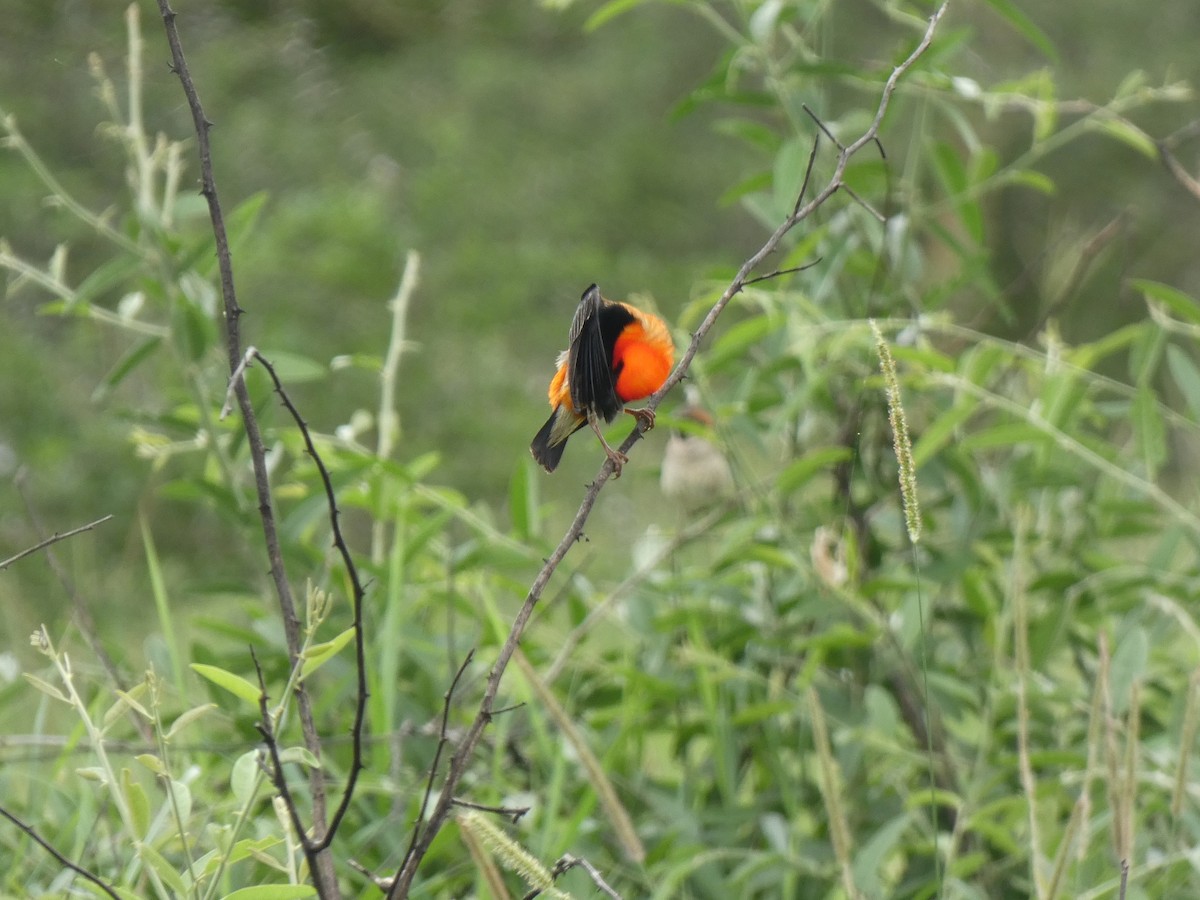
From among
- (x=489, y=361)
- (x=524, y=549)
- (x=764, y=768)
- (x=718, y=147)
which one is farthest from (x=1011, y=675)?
(x=718, y=147)

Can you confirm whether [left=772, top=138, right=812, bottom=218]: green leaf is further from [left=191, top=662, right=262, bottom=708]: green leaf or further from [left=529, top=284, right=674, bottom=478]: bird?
[left=191, top=662, right=262, bottom=708]: green leaf

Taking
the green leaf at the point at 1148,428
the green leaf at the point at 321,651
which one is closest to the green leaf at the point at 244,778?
the green leaf at the point at 321,651

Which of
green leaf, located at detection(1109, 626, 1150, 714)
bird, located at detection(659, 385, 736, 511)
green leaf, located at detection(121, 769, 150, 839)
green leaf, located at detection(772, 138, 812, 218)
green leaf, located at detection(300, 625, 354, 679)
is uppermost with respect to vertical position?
green leaf, located at detection(772, 138, 812, 218)

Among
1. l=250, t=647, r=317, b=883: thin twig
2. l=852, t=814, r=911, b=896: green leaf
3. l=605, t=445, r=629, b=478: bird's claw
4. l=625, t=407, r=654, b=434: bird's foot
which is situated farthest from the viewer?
l=852, t=814, r=911, b=896: green leaf

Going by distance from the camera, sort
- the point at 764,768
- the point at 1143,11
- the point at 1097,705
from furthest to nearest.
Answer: the point at 1143,11 < the point at 764,768 < the point at 1097,705

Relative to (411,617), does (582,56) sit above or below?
below

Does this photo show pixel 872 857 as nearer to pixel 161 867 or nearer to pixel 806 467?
pixel 806 467

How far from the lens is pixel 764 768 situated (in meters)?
2.15

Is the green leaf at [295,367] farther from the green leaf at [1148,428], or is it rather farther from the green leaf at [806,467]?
the green leaf at [1148,428]

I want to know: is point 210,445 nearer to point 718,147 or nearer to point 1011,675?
point 1011,675

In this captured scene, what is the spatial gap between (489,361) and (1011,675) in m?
6.38

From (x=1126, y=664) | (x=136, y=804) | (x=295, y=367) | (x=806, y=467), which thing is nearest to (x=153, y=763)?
(x=136, y=804)

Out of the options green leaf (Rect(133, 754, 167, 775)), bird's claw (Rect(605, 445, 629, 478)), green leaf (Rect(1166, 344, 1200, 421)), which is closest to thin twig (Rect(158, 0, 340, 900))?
green leaf (Rect(133, 754, 167, 775))

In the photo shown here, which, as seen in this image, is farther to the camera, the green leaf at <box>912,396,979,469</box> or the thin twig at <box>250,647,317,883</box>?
the green leaf at <box>912,396,979,469</box>
